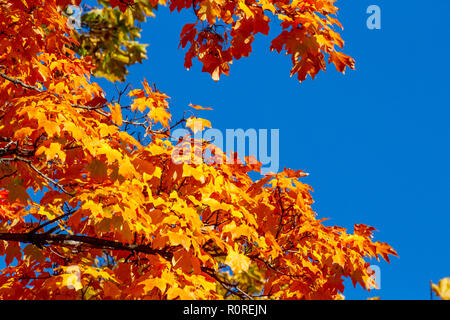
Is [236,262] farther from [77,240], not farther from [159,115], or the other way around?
[159,115]

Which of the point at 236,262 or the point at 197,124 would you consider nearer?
the point at 236,262

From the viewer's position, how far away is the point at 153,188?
459 centimetres

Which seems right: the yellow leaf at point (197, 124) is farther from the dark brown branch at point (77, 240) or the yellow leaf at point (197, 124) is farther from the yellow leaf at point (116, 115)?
the dark brown branch at point (77, 240)

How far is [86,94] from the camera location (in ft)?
17.7

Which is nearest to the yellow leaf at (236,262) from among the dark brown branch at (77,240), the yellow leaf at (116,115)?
the dark brown branch at (77,240)

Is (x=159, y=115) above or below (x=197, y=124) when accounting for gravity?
above

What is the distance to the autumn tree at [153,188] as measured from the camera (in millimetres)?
3729

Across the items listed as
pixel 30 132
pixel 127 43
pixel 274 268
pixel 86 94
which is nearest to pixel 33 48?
pixel 86 94

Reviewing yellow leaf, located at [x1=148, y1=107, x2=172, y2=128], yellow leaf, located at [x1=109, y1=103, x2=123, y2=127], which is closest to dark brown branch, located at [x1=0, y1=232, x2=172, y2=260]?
yellow leaf, located at [x1=109, y1=103, x2=123, y2=127]

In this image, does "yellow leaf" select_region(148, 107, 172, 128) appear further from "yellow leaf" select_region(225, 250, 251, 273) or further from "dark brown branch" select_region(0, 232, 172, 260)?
"yellow leaf" select_region(225, 250, 251, 273)

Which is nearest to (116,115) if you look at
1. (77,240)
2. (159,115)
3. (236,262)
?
(159,115)
